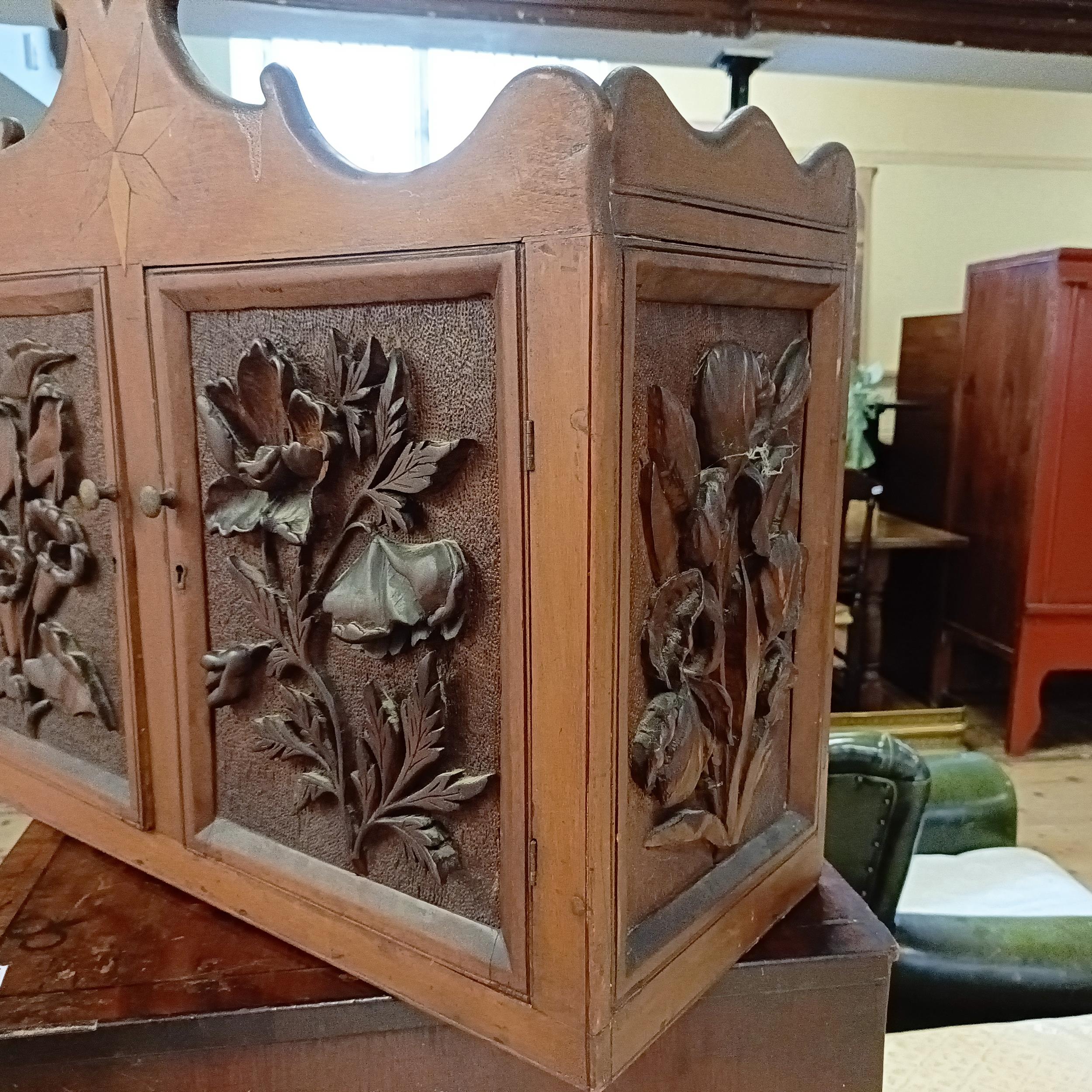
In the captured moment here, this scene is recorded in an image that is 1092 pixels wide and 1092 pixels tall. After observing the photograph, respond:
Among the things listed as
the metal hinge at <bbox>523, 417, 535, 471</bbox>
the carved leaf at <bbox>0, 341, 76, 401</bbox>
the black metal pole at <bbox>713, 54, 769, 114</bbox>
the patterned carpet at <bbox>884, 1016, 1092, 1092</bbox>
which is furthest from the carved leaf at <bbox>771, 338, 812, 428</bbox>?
the black metal pole at <bbox>713, 54, 769, 114</bbox>

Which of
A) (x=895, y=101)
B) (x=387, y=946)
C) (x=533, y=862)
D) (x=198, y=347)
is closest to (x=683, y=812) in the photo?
(x=533, y=862)

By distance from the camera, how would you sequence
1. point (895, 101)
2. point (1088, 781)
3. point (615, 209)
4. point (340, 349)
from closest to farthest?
point (615, 209), point (340, 349), point (1088, 781), point (895, 101)

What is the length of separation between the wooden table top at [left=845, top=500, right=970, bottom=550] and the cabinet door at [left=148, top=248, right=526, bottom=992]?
2048mm

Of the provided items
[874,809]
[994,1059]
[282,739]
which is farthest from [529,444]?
[994,1059]

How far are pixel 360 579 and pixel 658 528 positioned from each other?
19 centimetres

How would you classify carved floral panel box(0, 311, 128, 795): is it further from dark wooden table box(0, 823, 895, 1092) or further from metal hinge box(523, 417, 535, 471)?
metal hinge box(523, 417, 535, 471)

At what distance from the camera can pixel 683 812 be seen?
65 cm

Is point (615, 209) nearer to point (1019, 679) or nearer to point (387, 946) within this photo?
point (387, 946)

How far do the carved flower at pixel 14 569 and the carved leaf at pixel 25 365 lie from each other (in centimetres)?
12

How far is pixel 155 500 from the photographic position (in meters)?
0.71

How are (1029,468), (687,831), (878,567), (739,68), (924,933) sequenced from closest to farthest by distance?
1. (687,831)
2. (924,933)
3. (739,68)
4. (1029,468)
5. (878,567)

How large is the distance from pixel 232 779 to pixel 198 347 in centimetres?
31

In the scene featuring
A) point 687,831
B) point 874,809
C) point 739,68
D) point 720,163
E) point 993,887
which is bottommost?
point 993,887

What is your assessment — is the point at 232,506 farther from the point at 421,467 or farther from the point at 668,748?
the point at 668,748
